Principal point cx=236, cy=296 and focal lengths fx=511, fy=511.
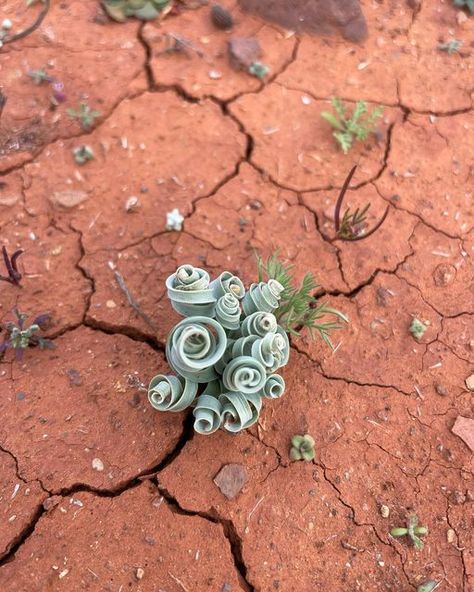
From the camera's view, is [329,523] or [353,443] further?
[353,443]

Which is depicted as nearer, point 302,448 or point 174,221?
point 302,448

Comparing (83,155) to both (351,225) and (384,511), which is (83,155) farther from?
(384,511)

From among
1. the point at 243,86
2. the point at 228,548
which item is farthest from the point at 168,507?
the point at 243,86

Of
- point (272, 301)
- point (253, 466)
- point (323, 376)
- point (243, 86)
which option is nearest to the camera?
point (272, 301)

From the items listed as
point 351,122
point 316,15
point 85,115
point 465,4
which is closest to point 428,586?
point 351,122

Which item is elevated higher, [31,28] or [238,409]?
[31,28]

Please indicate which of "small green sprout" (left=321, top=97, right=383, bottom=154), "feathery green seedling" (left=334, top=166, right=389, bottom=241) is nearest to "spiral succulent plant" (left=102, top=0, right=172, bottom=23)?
"small green sprout" (left=321, top=97, right=383, bottom=154)

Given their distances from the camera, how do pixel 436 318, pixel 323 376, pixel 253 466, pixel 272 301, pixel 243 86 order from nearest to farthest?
pixel 272 301
pixel 253 466
pixel 323 376
pixel 436 318
pixel 243 86

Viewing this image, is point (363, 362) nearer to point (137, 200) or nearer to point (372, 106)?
point (137, 200)
